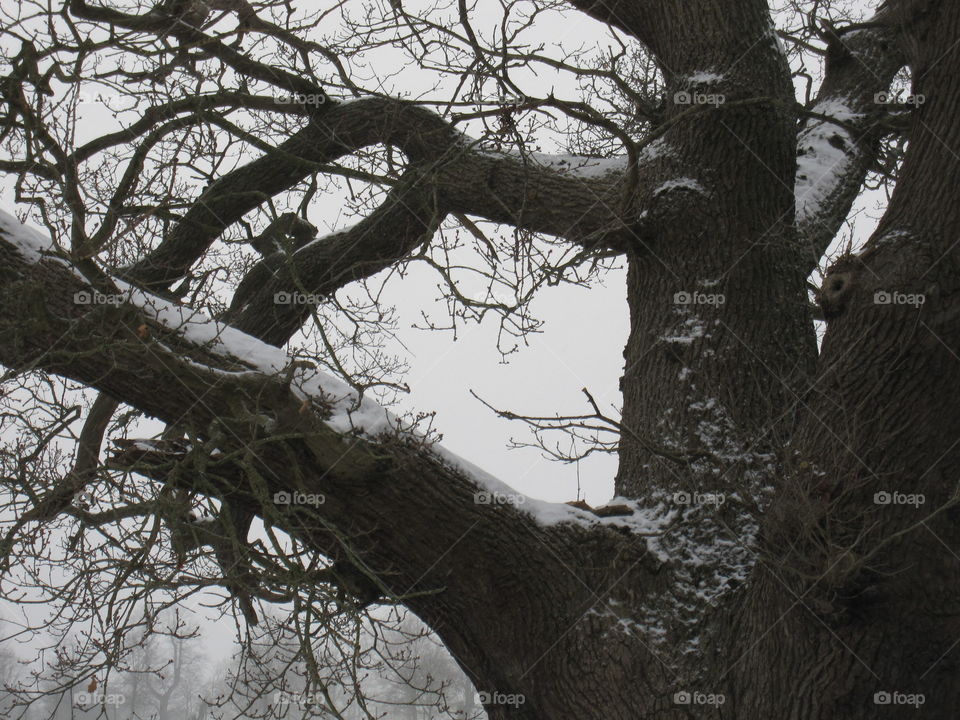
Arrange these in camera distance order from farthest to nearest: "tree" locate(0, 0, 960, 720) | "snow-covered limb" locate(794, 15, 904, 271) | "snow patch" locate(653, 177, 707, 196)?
"snow-covered limb" locate(794, 15, 904, 271) → "snow patch" locate(653, 177, 707, 196) → "tree" locate(0, 0, 960, 720)

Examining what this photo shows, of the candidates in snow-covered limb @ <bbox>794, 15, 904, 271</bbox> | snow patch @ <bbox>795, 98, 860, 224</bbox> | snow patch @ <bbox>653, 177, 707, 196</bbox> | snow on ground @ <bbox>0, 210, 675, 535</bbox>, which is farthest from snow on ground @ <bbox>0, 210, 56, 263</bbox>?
snow patch @ <bbox>795, 98, 860, 224</bbox>

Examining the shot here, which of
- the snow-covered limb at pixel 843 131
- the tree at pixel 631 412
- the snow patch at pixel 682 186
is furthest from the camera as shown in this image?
the snow-covered limb at pixel 843 131

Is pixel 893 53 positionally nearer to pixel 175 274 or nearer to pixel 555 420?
pixel 555 420

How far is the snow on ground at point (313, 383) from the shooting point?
3.30 m

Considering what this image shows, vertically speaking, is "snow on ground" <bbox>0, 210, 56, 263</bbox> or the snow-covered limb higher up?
the snow-covered limb

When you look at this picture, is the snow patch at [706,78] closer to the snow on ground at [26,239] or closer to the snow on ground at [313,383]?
the snow on ground at [313,383]

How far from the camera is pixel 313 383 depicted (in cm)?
350

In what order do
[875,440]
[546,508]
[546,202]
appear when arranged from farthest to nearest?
[546,202], [546,508], [875,440]

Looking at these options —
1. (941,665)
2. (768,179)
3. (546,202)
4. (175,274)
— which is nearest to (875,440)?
(941,665)

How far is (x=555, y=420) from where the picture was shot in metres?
3.22

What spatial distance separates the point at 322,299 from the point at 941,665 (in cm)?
331

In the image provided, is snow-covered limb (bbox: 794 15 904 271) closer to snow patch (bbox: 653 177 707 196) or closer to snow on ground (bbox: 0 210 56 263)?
snow patch (bbox: 653 177 707 196)

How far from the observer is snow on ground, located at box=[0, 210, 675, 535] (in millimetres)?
3301

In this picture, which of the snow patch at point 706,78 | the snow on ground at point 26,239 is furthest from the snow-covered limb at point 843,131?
the snow on ground at point 26,239
